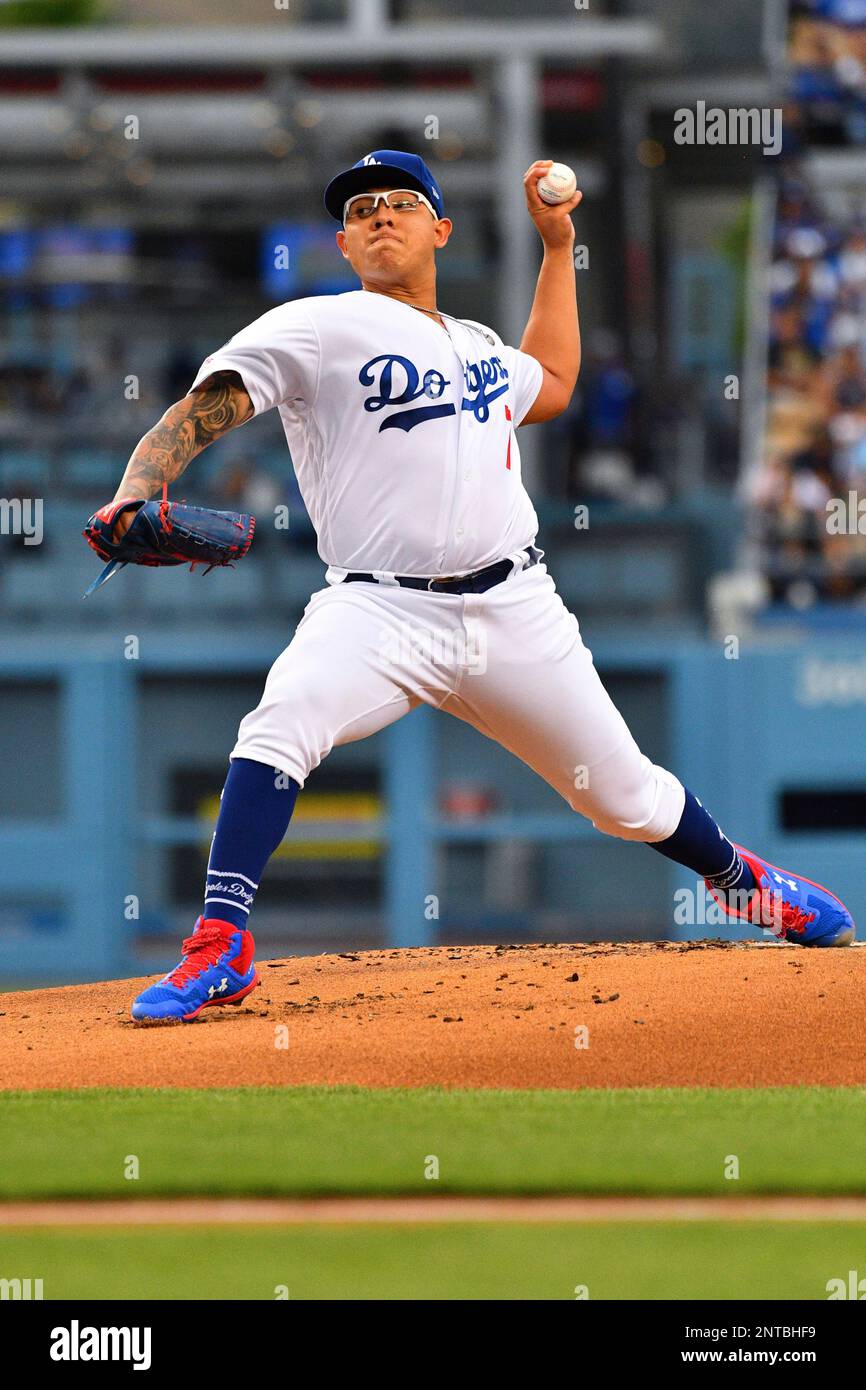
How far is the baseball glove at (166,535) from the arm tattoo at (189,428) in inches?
3.8

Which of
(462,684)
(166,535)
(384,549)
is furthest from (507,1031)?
(166,535)

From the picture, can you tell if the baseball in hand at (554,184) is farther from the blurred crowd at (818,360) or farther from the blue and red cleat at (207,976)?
the blurred crowd at (818,360)

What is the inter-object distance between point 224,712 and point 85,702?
84 cm

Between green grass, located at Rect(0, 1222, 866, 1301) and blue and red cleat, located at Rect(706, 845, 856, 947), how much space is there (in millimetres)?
1917

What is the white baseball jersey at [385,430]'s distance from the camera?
448cm

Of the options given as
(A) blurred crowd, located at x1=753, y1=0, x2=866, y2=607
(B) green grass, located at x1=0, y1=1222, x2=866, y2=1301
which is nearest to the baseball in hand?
(B) green grass, located at x1=0, y1=1222, x2=866, y2=1301

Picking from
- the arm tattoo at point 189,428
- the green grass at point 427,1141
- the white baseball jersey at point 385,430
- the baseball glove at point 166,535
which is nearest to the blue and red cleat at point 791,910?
the green grass at point 427,1141

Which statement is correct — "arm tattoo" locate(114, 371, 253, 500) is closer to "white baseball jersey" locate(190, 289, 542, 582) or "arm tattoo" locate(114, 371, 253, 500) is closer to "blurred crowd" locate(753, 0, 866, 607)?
"white baseball jersey" locate(190, 289, 542, 582)

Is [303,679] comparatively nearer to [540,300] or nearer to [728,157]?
[540,300]

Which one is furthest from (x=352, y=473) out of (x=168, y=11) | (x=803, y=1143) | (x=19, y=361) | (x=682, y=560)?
(x=168, y=11)

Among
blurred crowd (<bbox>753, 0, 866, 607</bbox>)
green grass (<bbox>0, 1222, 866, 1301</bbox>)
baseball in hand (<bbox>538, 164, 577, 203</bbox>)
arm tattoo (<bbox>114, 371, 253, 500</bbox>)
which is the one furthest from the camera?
blurred crowd (<bbox>753, 0, 866, 607</bbox>)

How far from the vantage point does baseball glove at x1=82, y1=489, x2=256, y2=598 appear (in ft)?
13.4

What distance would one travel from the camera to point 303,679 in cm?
442

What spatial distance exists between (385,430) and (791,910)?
1740 millimetres
